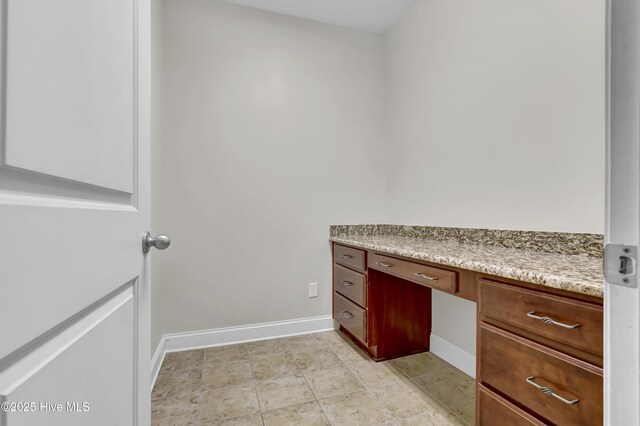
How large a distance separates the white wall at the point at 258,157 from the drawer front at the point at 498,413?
64.2 inches

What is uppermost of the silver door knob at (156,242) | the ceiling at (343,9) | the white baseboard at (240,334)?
the ceiling at (343,9)

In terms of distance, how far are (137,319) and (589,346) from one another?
1.20 m

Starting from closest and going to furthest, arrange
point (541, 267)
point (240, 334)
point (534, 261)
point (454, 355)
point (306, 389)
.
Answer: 1. point (541, 267)
2. point (534, 261)
3. point (306, 389)
4. point (454, 355)
5. point (240, 334)

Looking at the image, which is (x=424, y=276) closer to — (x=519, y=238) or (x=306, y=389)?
(x=519, y=238)

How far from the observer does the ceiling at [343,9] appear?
245 centimetres

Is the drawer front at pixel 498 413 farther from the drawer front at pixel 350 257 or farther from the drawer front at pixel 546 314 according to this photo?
the drawer front at pixel 350 257

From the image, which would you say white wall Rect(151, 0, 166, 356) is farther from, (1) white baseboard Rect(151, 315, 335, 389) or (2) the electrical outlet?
(2) the electrical outlet

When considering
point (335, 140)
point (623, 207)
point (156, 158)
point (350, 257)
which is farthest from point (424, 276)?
point (156, 158)

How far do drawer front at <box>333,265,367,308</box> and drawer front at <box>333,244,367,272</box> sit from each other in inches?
1.9

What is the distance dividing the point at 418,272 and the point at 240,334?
1569 millimetres

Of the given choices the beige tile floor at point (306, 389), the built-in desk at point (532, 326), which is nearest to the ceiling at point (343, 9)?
the built-in desk at point (532, 326)

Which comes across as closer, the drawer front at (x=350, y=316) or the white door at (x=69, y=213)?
the white door at (x=69, y=213)

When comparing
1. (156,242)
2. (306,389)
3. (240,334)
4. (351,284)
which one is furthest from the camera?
(240,334)

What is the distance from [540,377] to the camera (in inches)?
38.5
